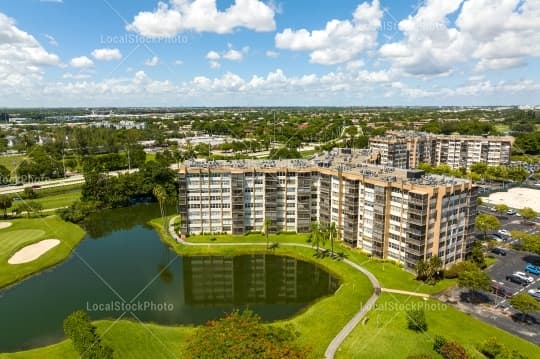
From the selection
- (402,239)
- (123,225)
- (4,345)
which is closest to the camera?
(4,345)

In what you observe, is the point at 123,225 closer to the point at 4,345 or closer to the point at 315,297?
the point at 4,345

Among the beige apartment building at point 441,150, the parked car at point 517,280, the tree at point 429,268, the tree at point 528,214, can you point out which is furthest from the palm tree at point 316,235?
the beige apartment building at point 441,150

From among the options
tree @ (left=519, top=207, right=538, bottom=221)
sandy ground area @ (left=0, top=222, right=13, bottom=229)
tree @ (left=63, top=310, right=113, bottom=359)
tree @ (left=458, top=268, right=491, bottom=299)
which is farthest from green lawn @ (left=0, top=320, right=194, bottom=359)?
tree @ (left=519, top=207, right=538, bottom=221)

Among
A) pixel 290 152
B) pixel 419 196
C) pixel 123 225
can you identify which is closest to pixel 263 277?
pixel 419 196

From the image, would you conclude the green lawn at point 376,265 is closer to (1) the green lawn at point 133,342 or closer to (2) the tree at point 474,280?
(2) the tree at point 474,280

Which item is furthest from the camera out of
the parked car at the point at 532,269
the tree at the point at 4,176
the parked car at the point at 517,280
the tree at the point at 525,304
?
the tree at the point at 4,176
